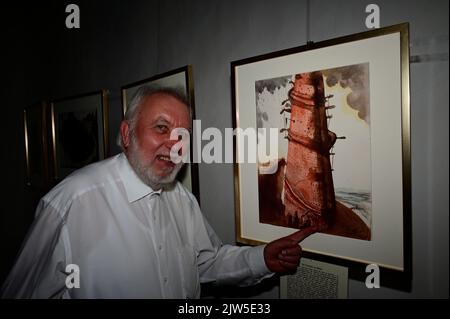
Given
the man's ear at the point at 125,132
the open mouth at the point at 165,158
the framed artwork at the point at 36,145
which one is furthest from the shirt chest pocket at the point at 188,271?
the framed artwork at the point at 36,145

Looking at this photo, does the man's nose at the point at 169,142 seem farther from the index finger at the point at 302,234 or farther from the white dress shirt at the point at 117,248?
the index finger at the point at 302,234

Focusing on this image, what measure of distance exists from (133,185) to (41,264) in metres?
0.41

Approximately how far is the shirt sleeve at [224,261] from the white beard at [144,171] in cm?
24

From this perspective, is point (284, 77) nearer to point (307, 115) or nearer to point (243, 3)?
point (307, 115)

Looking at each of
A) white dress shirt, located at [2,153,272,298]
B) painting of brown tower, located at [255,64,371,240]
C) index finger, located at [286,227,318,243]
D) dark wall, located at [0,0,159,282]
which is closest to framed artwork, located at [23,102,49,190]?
dark wall, located at [0,0,159,282]

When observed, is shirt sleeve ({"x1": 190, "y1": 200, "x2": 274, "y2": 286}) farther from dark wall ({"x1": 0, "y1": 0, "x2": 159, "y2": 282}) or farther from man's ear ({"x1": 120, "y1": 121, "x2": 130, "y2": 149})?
dark wall ({"x1": 0, "y1": 0, "x2": 159, "y2": 282})

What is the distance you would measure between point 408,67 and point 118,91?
4.96 feet

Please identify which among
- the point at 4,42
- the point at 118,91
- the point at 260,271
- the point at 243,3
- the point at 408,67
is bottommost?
the point at 260,271

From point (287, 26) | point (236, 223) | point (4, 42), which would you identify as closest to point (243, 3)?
point (287, 26)

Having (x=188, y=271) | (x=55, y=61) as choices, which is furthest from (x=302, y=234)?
(x=55, y=61)

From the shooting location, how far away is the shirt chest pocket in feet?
4.11

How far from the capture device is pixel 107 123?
185 centimetres

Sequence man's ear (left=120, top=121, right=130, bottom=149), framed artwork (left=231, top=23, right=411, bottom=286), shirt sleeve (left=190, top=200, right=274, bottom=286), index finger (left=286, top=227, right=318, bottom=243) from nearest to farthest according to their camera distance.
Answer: framed artwork (left=231, top=23, right=411, bottom=286), index finger (left=286, top=227, right=318, bottom=243), shirt sleeve (left=190, top=200, right=274, bottom=286), man's ear (left=120, top=121, right=130, bottom=149)

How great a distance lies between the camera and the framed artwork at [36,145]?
2.39 meters
